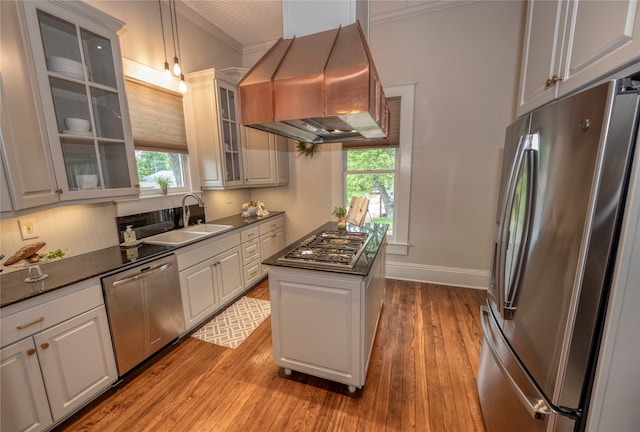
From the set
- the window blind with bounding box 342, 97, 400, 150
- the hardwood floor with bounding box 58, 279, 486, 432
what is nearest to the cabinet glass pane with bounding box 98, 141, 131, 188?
the hardwood floor with bounding box 58, 279, 486, 432

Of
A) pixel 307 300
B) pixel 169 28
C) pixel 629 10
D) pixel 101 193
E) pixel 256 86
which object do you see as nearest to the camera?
pixel 629 10

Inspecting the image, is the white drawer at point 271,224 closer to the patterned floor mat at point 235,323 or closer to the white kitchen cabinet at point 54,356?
the patterned floor mat at point 235,323

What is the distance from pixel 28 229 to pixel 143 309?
35.8 inches

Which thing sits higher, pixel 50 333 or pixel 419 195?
pixel 419 195

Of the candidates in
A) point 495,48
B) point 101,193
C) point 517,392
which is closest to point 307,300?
point 517,392

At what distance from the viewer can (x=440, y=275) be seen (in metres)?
3.36

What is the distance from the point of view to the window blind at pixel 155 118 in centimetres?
233

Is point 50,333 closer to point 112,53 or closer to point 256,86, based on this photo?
point 256,86

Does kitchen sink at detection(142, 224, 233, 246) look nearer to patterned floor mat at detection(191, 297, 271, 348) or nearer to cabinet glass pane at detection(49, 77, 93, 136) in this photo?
patterned floor mat at detection(191, 297, 271, 348)

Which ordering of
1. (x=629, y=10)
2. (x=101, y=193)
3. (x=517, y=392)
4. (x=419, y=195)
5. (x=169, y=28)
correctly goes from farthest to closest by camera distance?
1. (x=419, y=195)
2. (x=169, y=28)
3. (x=101, y=193)
4. (x=517, y=392)
5. (x=629, y=10)

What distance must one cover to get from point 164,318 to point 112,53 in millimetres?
2075

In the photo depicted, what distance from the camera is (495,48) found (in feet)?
9.09

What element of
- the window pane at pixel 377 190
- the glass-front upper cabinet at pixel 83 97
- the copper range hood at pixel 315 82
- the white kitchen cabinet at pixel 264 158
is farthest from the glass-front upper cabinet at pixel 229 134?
the copper range hood at pixel 315 82

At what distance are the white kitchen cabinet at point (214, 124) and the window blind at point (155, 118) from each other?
18 centimetres
